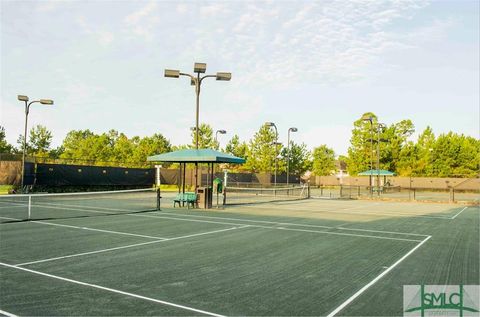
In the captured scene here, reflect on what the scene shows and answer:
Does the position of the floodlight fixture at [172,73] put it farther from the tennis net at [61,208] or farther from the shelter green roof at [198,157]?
the tennis net at [61,208]

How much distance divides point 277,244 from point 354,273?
130 inches

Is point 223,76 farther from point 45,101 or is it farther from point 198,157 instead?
point 45,101

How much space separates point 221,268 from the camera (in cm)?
757

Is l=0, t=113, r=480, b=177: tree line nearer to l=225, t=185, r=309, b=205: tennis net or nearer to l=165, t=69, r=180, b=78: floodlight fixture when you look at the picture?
l=225, t=185, r=309, b=205: tennis net

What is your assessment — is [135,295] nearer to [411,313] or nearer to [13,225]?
[411,313]

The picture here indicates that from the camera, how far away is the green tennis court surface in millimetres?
5441

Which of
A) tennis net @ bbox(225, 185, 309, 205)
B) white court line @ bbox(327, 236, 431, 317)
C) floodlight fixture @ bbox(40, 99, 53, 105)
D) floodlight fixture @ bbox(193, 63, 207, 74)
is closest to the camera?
white court line @ bbox(327, 236, 431, 317)

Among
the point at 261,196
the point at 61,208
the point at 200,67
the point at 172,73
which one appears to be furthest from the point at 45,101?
the point at 261,196
